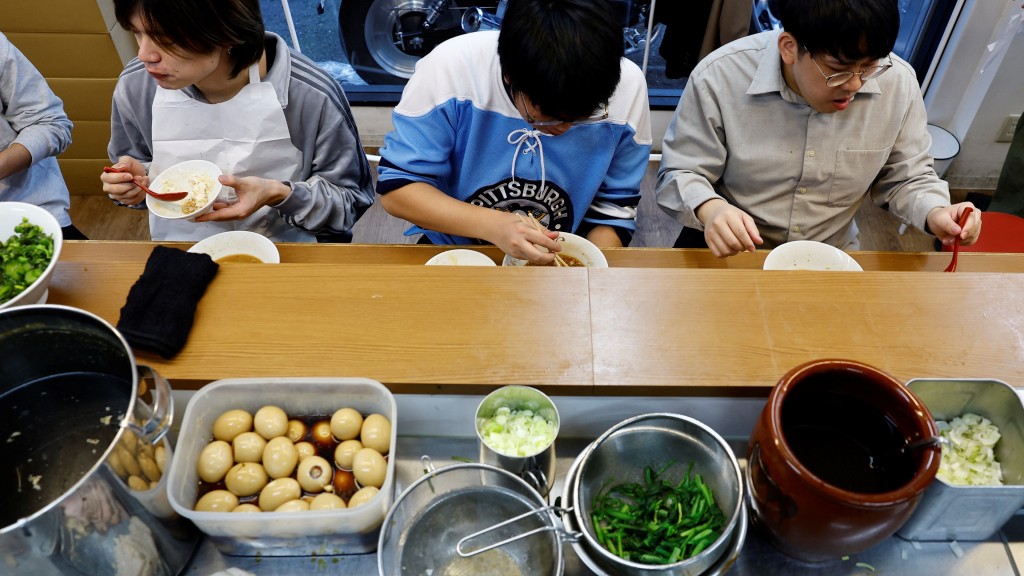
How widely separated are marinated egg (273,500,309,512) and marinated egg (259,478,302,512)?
1 centimetres

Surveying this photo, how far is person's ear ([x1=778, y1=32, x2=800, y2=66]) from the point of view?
1789 millimetres

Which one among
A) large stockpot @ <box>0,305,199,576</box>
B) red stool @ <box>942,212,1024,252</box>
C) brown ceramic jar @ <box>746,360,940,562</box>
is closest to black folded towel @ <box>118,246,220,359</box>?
large stockpot @ <box>0,305,199,576</box>

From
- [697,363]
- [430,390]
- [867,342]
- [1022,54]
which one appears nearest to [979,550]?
[867,342]

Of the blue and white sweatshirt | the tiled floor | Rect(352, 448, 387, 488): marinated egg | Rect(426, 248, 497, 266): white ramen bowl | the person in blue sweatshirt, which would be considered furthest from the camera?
the tiled floor

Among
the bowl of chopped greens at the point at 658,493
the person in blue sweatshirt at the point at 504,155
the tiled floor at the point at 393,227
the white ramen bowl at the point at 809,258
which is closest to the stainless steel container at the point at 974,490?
the bowl of chopped greens at the point at 658,493

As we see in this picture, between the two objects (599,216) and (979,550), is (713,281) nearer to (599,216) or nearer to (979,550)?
(979,550)

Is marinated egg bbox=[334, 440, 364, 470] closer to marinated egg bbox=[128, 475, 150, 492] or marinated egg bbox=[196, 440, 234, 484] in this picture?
marinated egg bbox=[196, 440, 234, 484]

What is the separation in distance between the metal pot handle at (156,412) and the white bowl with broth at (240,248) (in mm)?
621

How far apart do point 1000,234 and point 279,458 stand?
2.65m

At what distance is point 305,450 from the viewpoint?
1.12m

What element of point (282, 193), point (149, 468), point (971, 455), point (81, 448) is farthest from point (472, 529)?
point (282, 193)

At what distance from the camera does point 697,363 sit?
1.17 meters

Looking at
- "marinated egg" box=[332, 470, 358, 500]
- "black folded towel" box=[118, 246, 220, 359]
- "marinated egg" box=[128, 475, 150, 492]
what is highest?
"marinated egg" box=[128, 475, 150, 492]

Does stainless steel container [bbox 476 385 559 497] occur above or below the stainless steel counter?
above
